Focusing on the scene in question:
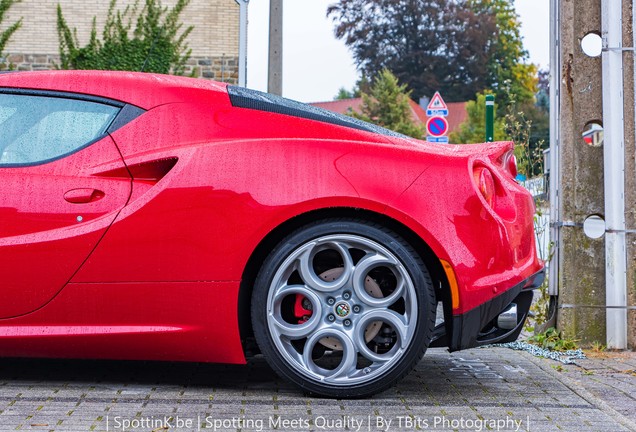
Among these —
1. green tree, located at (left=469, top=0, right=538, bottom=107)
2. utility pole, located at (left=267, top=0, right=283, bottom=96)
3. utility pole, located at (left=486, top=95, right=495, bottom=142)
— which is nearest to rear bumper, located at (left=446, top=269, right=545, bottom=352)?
utility pole, located at (left=486, top=95, right=495, bottom=142)

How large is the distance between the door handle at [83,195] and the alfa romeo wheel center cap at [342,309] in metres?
1.09

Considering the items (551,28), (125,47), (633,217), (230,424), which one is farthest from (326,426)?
(125,47)

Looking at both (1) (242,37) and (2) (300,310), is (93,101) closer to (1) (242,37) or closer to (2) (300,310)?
(2) (300,310)

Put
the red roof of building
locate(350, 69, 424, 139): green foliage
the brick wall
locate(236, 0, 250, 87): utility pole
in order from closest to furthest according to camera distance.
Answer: locate(236, 0, 250, 87): utility pole → the brick wall → locate(350, 69, 424, 139): green foliage → the red roof of building

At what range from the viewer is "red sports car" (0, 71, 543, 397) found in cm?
434

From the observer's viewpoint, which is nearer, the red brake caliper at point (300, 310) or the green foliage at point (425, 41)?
the red brake caliper at point (300, 310)

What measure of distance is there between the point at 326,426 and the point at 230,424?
35 cm

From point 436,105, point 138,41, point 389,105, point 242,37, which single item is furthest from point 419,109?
point 436,105

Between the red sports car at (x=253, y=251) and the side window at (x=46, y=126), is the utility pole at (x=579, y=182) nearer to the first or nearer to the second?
the red sports car at (x=253, y=251)

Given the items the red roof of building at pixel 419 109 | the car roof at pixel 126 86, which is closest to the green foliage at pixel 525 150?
the car roof at pixel 126 86

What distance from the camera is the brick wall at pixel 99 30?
956 inches

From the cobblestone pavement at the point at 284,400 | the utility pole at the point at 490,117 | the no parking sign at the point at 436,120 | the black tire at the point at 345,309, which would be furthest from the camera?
the no parking sign at the point at 436,120

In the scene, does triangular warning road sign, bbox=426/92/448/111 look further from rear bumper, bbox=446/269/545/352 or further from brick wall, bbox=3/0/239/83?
rear bumper, bbox=446/269/545/352

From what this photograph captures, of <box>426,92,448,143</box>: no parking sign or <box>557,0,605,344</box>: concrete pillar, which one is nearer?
<box>557,0,605,344</box>: concrete pillar
